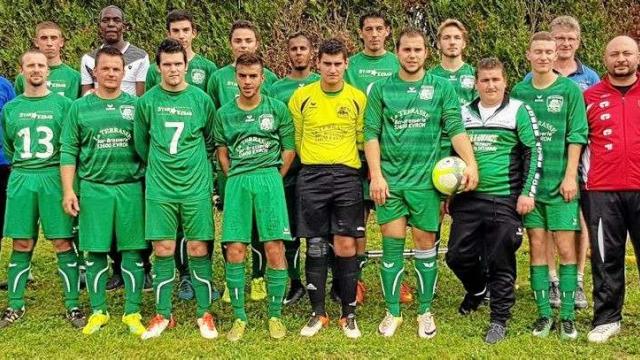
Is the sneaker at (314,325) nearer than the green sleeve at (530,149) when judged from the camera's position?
No

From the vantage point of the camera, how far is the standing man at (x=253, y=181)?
5793mm

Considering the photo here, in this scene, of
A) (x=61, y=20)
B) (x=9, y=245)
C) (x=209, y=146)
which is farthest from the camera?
(x=61, y=20)

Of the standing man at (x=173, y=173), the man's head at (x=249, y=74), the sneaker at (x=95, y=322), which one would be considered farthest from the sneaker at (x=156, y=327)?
the man's head at (x=249, y=74)

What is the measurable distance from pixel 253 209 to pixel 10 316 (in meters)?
2.18

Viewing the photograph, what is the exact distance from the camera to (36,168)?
20.2 ft

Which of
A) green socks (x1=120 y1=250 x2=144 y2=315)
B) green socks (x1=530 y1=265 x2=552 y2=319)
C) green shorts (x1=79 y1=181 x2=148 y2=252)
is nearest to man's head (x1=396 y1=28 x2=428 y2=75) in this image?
green socks (x1=530 y1=265 x2=552 y2=319)

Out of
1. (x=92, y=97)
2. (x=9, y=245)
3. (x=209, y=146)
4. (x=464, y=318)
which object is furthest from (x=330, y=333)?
(x=9, y=245)

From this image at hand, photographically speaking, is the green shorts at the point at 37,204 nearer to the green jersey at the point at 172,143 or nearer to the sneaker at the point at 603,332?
the green jersey at the point at 172,143

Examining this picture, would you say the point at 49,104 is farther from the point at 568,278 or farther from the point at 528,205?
the point at 568,278

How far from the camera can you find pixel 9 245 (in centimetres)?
942

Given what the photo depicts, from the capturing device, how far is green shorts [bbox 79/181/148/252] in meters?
5.93

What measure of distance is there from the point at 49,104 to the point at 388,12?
18.4 feet

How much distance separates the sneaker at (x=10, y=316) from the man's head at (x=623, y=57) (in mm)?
4873

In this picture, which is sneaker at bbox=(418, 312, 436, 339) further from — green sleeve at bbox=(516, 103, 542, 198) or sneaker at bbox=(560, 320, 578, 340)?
green sleeve at bbox=(516, 103, 542, 198)
